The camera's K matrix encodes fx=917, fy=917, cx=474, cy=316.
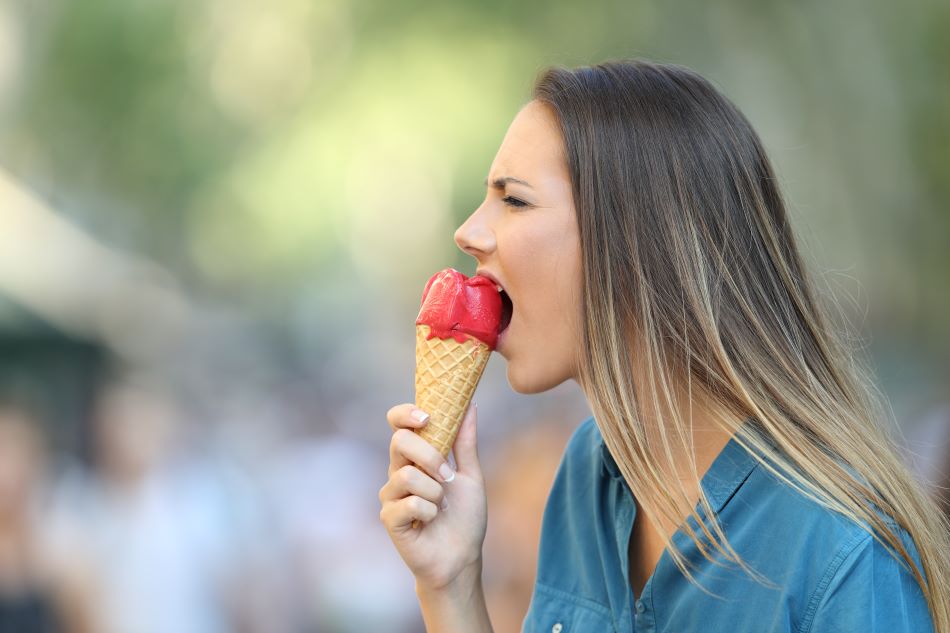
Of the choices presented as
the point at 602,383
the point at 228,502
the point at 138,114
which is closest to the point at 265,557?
the point at 228,502

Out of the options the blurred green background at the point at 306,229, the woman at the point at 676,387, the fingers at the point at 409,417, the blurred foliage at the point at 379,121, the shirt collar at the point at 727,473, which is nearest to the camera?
the woman at the point at 676,387

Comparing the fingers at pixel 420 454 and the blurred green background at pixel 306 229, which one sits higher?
the blurred green background at pixel 306 229

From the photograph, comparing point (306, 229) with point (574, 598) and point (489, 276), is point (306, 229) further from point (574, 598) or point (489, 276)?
point (574, 598)

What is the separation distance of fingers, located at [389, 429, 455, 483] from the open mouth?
0.31 metres

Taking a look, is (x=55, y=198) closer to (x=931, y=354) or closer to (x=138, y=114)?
(x=138, y=114)

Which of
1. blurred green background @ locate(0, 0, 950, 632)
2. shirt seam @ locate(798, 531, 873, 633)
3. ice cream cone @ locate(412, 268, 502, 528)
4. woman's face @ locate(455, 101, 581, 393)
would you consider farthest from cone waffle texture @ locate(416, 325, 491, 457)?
blurred green background @ locate(0, 0, 950, 632)

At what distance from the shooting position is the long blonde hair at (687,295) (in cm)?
163

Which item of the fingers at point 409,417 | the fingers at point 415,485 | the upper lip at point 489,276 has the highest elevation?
the upper lip at point 489,276

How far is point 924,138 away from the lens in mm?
5742

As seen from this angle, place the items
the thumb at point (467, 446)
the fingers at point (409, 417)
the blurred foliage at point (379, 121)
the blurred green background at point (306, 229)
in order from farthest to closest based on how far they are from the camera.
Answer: the blurred foliage at point (379, 121) < the blurred green background at point (306, 229) < the thumb at point (467, 446) < the fingers at point (409, 417)

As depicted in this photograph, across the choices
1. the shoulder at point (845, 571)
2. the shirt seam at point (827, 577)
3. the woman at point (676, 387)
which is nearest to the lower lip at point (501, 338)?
the woman at point (676, 387)

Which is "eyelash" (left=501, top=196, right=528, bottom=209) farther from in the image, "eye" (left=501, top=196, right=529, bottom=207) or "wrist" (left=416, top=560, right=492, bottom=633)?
"wrist" (left=416, top=560, right=492, bottom=633)

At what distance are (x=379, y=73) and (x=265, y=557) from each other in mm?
2795

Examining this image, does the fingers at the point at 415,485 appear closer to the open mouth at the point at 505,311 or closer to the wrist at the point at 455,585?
the wrist at the point at 455,585
